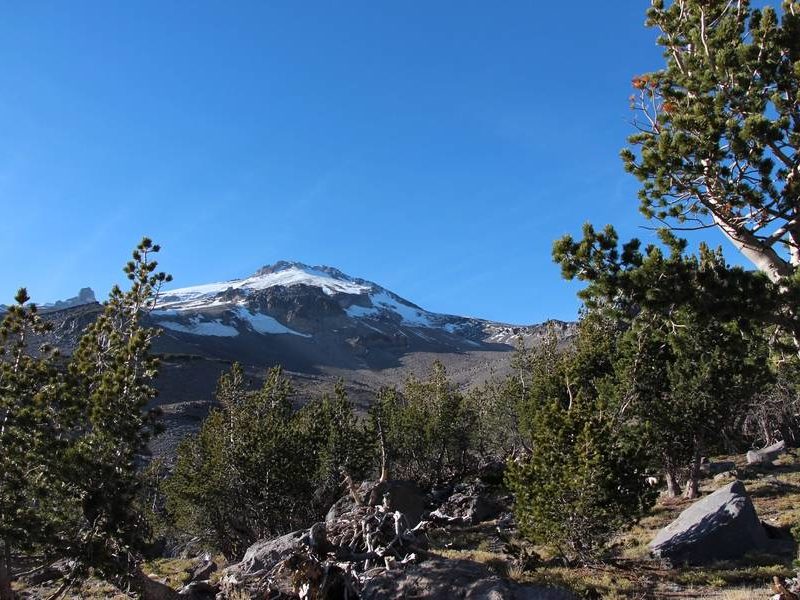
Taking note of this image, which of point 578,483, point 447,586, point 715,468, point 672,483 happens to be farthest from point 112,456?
point 715,468

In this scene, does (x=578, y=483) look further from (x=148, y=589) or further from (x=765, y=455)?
(x=765, y=455)

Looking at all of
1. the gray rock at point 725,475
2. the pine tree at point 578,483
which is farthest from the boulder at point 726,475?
the pine tree at point 578,483

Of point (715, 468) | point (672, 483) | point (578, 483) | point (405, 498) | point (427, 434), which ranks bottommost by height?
point (715, 468)

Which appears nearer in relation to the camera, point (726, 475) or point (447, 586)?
point (447, 586)

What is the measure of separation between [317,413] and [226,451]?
44.0 feet

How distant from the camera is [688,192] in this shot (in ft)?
34.9

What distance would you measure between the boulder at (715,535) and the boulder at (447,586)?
6155 millimetres

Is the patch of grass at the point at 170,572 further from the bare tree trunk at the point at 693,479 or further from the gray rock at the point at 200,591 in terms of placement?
the bare tree trunk at the point at 693,479

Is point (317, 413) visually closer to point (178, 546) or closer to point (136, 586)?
point (178, 546)

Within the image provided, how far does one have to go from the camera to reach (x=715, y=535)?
15.1 m

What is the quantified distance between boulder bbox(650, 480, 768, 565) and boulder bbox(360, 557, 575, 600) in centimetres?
615

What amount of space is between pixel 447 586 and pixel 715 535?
28.8 feet

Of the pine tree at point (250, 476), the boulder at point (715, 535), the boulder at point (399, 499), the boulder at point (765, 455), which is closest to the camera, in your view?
the boulder at point (715, 535)

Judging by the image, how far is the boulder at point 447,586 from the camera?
1040cm
